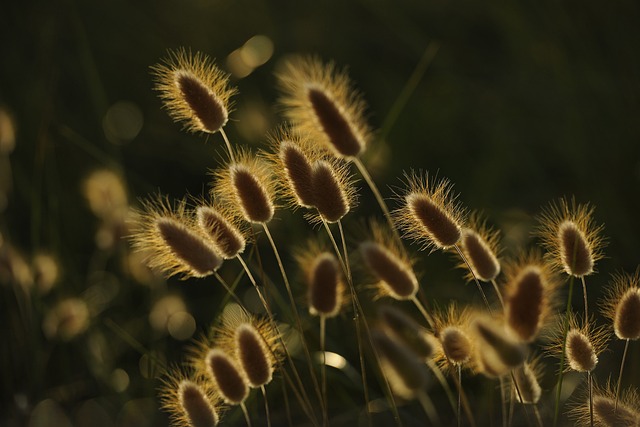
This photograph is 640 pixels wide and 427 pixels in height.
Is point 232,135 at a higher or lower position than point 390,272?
higher

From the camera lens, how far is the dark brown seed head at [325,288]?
2.73ft

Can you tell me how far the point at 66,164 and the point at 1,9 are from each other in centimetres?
56

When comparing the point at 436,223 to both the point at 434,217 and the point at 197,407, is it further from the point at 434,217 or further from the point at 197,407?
the point at 197,407

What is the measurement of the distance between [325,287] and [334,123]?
5.8 inches

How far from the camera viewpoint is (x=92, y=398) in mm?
1473

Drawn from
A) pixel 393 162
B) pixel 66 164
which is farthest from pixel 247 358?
pixel 66 164

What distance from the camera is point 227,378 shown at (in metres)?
0.75

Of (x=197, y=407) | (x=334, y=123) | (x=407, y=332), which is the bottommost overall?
(x=197, y=407)

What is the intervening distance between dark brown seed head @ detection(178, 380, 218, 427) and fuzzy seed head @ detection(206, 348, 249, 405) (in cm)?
1

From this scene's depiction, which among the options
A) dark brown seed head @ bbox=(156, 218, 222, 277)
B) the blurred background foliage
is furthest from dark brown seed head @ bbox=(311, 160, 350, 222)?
the blurred background foliage

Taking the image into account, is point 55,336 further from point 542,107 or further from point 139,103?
point 139,103

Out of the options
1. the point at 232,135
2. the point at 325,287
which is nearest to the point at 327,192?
the point at 325,287

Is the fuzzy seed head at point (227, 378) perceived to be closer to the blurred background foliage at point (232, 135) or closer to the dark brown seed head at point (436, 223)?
the dark brown seed head at point (436, 223)

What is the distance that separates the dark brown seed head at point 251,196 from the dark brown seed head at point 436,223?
126 mm
